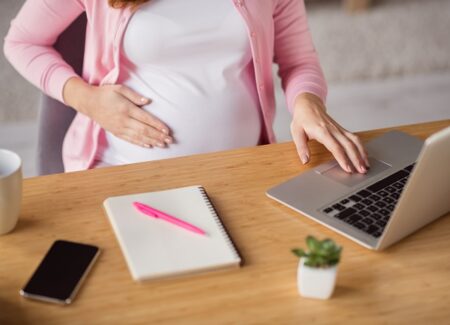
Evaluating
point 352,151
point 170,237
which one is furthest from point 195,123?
point 170,237

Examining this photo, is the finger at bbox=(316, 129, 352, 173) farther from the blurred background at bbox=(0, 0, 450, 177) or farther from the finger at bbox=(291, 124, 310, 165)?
the blurred background at bbox=(0, 0, 450, 177)

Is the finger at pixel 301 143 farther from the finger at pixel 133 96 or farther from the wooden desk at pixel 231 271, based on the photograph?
the finger at pixel 133 96

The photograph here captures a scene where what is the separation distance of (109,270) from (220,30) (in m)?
0.64

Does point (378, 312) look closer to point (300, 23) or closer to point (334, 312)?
point (334, 312)

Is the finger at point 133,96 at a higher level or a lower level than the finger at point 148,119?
higher

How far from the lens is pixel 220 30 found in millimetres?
1502

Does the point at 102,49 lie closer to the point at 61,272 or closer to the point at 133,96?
the point at 133,96

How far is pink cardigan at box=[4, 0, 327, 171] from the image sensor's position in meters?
1.49

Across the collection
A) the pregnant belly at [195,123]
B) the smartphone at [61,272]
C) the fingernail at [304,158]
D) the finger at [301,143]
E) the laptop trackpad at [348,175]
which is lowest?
the pregnant belly at [195,123]

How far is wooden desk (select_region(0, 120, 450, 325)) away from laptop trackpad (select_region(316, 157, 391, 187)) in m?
0.05

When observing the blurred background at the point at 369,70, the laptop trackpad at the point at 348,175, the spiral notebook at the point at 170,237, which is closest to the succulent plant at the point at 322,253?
the spiral notebook at the point at 170,237

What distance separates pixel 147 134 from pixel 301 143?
320mm

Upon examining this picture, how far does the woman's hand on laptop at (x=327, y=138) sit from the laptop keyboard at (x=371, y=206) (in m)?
0.06

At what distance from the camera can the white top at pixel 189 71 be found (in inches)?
57.8
